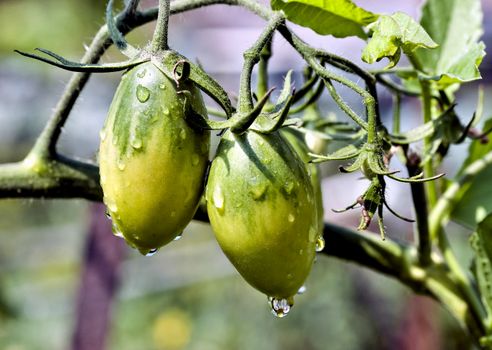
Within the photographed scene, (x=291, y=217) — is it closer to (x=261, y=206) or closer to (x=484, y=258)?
(x=261, y=206)

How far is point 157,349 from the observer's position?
138 inches

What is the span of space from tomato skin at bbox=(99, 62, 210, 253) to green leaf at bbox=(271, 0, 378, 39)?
0.13 meters

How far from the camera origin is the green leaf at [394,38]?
0.63 metres

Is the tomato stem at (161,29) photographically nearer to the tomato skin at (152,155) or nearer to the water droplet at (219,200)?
the tomato skin at (152,155)

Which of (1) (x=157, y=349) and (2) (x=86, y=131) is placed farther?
(2) (x=86, y=131)

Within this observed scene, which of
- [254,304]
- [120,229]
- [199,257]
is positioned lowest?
[199,257]

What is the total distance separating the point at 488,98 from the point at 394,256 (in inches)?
174

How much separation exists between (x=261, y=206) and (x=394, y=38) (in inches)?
7.2

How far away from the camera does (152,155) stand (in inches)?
24.1

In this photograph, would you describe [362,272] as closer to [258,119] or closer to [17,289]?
[17,289]

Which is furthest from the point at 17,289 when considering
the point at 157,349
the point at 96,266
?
the point at 96,266

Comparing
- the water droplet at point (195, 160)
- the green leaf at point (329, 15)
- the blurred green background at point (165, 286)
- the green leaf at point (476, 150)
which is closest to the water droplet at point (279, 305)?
the water droplet at point (195, 160)

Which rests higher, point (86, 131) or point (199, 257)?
point (86, 131)

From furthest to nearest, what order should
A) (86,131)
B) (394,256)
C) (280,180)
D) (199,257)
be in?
(199,257)
(86,131)
(394,256)
(280,180)
